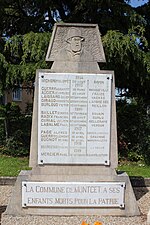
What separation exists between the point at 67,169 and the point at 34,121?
2.65 ft

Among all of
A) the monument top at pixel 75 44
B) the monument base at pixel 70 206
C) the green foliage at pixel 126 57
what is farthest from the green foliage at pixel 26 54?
the monument base at pixel 70 206

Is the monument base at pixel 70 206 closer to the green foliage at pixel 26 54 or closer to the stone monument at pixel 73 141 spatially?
the stone monument at pixel 73 141

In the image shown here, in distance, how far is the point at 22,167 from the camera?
8.21m

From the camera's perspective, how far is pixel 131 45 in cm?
817

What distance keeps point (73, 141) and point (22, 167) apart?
4095 millimetres

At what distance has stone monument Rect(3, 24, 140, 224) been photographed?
4.38 metres

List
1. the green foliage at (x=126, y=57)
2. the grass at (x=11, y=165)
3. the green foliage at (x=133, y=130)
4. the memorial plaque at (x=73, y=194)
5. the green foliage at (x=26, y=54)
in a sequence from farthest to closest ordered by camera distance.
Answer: the green foliage at (x=133, y=130)
the green foliage at (x=26, y=54)
the green foliage at (x=126, y=57)
the grass at (x=11, y=165)
the memorial plaque at (x=73, y=194)

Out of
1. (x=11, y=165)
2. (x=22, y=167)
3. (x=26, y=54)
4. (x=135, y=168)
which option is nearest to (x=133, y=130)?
(x=135, y=168)

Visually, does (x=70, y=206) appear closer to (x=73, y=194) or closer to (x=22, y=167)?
(x=73, y=194)

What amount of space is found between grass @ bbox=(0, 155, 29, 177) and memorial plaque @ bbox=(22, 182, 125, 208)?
2.87m

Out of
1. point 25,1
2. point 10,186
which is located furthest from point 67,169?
point 25,1

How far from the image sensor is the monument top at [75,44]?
447cm

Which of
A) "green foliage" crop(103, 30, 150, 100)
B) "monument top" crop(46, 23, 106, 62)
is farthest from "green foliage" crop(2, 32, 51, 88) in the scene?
"monument top" crop(46, 23, 106, 62)

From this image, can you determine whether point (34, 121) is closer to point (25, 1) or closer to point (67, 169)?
point (67, 169)
